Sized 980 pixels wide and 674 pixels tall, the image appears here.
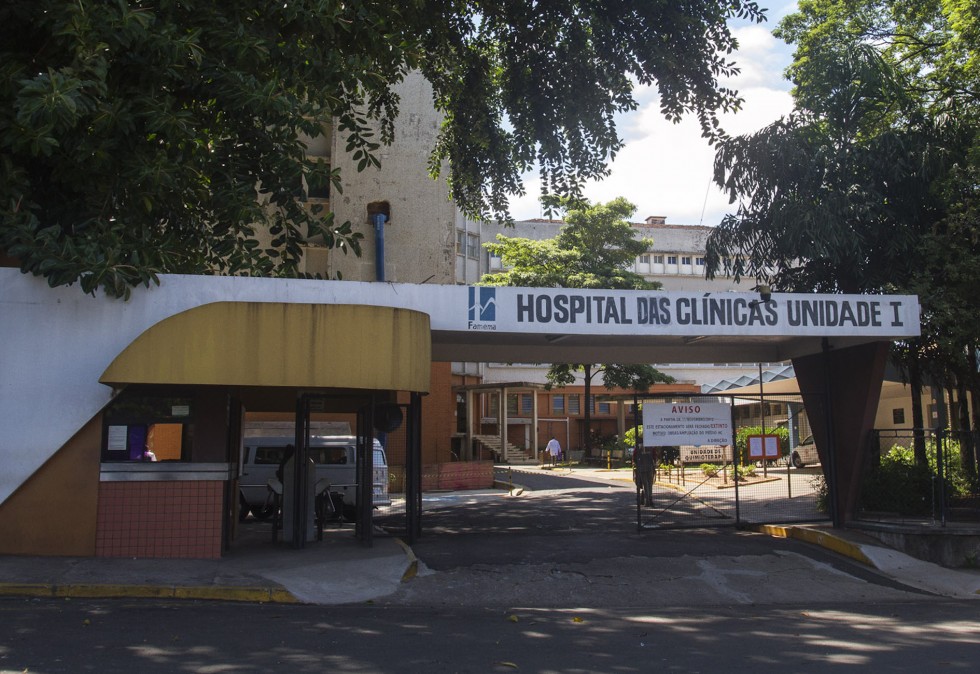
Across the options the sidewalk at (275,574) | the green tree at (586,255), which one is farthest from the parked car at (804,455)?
the sidewalk at (275,574)

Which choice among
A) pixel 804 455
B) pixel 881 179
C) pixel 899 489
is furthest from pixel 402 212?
pixel 899 489

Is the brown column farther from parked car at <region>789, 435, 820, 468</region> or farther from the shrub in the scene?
parked car at <region>789, 435, 820, 468</region>

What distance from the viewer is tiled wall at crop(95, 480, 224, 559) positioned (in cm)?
1075

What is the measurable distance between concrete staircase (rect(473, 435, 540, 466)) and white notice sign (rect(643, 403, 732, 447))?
94.2ft

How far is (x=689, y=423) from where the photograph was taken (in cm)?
1425

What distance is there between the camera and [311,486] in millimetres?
12883

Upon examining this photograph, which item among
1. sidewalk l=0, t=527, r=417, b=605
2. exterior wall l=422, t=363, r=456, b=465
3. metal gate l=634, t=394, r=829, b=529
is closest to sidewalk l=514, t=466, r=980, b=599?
metal gate l=634, t=394, r=829, b=529

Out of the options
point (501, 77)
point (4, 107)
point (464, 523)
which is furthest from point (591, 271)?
point (4, 107)

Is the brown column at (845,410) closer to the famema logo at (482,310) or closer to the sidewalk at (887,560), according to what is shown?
the sidewalk at (887,560)

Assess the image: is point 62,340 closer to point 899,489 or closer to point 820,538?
point 820,538

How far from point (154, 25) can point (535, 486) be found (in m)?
20.6

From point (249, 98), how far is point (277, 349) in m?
3.56

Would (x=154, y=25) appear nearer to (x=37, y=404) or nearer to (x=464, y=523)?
(x=37, y=404)

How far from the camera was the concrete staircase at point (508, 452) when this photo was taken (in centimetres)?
4291
